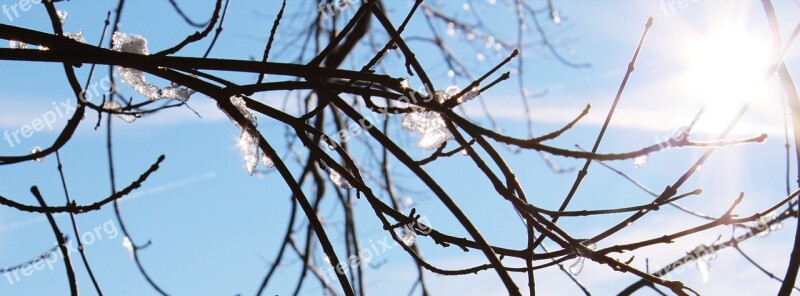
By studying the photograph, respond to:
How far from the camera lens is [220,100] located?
4.91 ft

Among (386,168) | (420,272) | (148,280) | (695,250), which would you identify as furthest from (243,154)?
(386,168)

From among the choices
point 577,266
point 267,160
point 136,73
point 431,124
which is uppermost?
point 136,73

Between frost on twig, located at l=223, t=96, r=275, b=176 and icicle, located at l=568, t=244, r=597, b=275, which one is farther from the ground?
frost on twig, located at l=223, t=96, r=275, b=176

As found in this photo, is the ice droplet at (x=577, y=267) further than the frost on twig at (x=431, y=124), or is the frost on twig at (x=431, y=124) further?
the ice droplet at (x=577, y=267)

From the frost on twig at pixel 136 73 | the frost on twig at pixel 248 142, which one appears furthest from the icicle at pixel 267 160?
the frost on twig at pixel 136 73

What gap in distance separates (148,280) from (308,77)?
4.69 feet

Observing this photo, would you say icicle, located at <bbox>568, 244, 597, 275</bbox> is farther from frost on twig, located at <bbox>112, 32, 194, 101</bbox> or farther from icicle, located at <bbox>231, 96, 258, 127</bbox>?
frost on twig, located at <bbox>112, 32, 194, 101</bbox>

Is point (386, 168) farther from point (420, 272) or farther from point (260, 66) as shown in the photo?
point (260, 66)

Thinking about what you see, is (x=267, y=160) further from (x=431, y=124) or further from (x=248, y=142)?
(x=431, y=124)

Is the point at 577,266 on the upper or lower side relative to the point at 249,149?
lower

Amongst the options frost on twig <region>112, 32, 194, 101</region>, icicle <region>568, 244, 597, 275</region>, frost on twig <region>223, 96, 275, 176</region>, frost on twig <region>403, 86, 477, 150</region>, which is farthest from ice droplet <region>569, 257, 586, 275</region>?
frost on twig <region>112, 32, 194, 101</region>

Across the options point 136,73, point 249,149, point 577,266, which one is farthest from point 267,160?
point 577,266

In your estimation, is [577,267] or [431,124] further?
[577,267]

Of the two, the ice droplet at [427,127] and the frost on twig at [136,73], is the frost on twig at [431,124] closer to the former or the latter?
the ice droplet at [427,127]
